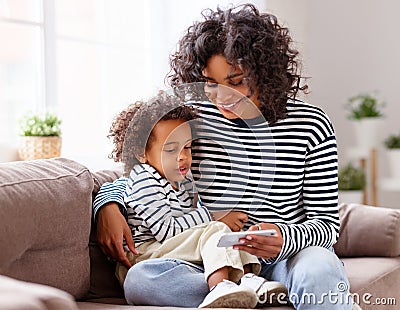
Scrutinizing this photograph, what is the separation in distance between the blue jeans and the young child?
0.12ft

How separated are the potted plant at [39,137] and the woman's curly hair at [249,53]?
964mm

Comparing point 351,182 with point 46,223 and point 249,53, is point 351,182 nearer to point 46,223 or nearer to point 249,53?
point 249,53

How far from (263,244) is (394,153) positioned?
2.67 metres

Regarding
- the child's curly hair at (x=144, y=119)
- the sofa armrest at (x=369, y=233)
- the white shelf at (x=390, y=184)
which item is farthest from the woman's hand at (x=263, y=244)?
the white shelf at (x=390, y=184)

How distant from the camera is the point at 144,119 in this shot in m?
1.77

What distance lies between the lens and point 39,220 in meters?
1.64

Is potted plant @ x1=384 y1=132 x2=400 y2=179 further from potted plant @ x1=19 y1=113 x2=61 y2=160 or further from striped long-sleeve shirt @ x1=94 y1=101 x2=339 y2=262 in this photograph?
striped long-sleeve shirt @ x1=94 y1=101 x2=339 y2=262

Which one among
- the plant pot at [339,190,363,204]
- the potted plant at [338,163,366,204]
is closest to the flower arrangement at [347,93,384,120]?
the potted plant at [338,163,366,204]

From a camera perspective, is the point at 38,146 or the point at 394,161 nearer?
the point at 38,146

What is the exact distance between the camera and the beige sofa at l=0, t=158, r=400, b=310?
158 centimetres

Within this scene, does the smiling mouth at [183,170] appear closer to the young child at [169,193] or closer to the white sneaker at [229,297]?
the young child at [169,193]

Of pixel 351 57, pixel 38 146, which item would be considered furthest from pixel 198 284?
pixel 351 57

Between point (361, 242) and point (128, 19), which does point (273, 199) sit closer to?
point (361, 242)

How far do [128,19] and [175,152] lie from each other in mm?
1830
